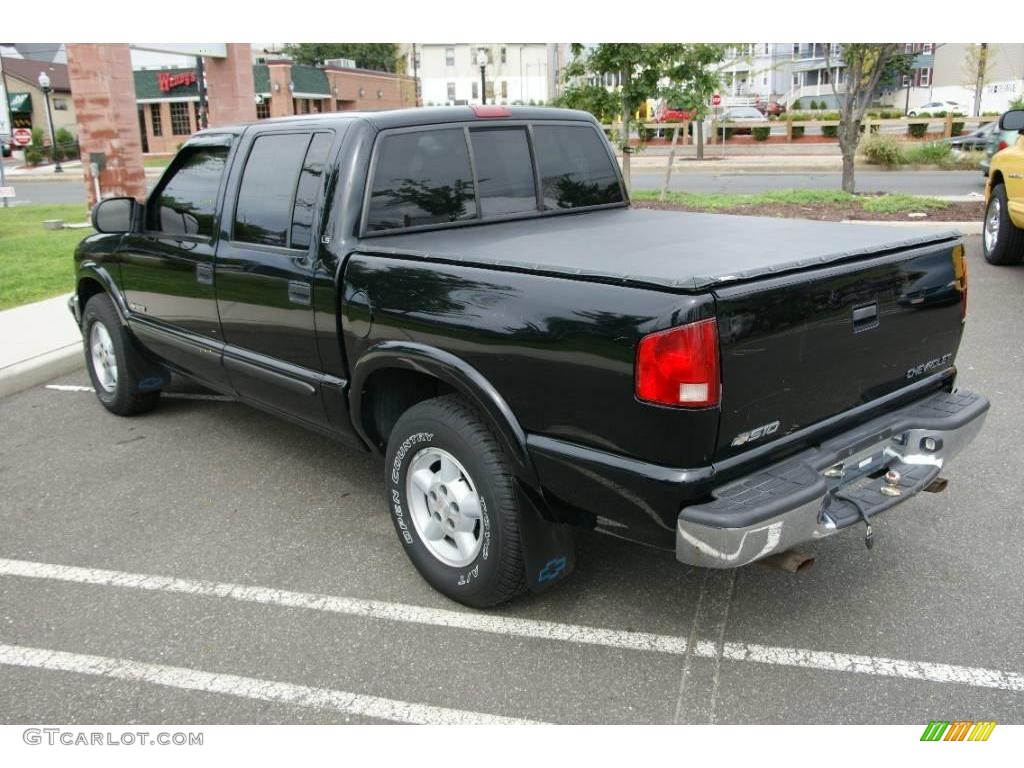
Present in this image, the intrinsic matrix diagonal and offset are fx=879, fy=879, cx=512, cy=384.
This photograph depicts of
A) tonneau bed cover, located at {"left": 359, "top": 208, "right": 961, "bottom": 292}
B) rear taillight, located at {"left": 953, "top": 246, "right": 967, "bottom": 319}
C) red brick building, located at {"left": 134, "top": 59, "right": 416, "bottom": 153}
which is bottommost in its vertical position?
rear taillight, located at {"left": 953, "top": 246, "right": 967, "bottom": 319}

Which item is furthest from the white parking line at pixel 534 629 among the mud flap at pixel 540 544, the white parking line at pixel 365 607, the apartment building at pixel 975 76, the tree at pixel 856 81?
the apartment building at pixel 975 76

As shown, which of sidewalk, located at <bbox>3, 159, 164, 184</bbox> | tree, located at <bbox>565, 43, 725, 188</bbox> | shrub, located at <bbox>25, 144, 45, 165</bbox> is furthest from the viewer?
shrub, located at <bbox>25, 144, 45, 165</bbox>

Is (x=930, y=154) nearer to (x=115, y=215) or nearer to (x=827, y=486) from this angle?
(x=115, y=215)

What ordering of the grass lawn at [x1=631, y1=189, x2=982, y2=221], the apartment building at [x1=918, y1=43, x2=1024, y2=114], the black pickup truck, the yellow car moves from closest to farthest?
the black pickup truck
the yellow car
the grass lawn at [x1=631, y1=189, x2=982, y2=221]
the apartment building at [x1=918, y1=43, x2=1024, y2=114]

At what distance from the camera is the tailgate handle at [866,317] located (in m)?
3.06

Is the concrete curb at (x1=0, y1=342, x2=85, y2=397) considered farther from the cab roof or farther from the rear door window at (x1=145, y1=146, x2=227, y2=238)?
the cab roof

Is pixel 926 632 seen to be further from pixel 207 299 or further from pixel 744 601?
pixel 207 299

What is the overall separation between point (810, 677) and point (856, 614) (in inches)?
19.6

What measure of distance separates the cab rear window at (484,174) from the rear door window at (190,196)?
1.22 meters

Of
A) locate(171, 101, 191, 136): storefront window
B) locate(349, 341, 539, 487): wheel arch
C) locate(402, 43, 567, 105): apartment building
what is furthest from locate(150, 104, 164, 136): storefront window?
locate(349, 341, 539, 487): wheel arch

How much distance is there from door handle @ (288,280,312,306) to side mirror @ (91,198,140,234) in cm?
180

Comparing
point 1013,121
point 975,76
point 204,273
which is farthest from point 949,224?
point 975,76

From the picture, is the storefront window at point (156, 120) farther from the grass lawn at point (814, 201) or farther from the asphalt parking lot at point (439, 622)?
the asphalt parking lot at point (439, 622)

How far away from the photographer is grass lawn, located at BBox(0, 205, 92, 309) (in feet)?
32.2
